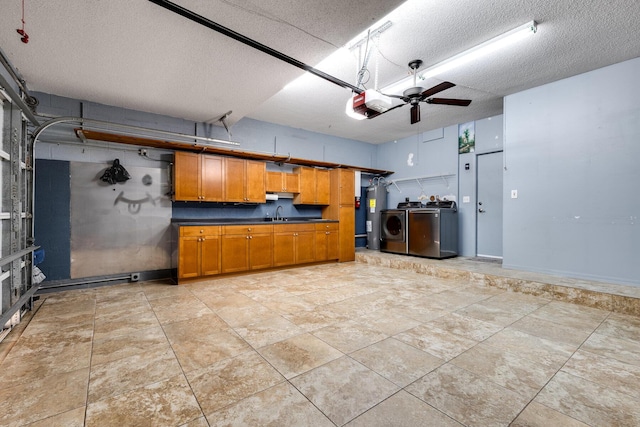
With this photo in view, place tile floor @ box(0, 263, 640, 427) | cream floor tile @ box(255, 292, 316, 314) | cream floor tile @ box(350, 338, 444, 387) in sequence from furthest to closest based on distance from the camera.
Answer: cream floor tile @ box(255, 292, 316, 314), cream floor tile @ box(350, 338, 444, 387), tile floor @ box(0, 263, 640, 427)

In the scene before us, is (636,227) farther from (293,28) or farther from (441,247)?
(293,28)

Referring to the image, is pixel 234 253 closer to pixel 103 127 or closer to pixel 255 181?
pixel 255 181

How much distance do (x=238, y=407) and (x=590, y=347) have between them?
2.82 meters

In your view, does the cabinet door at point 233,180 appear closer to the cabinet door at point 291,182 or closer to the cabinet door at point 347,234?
the cabinet door at point 291,182

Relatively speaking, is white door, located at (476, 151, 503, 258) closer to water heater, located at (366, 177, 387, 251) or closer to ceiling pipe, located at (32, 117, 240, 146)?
water heater, located at (366, 177, 387, 251)

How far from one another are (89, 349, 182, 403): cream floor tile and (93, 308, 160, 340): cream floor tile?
63 centimetres

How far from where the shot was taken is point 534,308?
331 cm

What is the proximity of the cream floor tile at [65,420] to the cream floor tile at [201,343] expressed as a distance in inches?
22.4

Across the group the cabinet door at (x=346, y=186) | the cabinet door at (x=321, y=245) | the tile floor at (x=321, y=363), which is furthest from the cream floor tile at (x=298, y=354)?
the cabinet door at (x=346, y=186)

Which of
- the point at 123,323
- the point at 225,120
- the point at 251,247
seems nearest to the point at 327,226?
the point at 251,247

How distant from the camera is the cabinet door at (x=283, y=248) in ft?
17.7

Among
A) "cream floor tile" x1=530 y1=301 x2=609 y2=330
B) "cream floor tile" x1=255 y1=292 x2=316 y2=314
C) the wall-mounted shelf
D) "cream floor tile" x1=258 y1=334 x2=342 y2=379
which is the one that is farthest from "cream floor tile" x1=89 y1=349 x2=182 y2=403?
the wall-mounted shelf

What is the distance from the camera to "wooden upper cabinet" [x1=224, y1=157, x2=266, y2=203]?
16.9 feet

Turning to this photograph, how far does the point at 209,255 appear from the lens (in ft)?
15.1
